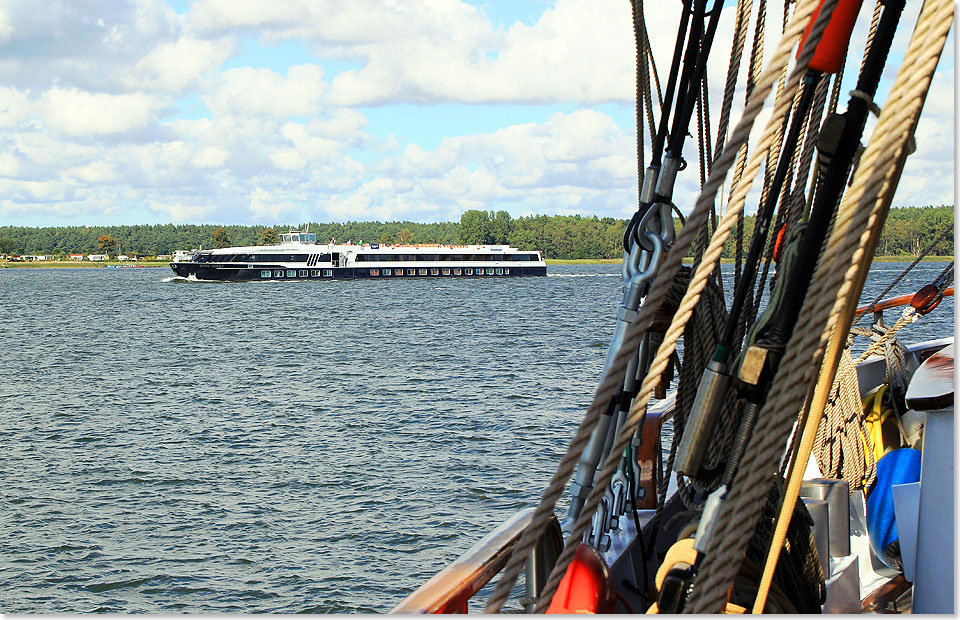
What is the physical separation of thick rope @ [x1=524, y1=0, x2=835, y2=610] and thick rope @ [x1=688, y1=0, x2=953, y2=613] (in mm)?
155

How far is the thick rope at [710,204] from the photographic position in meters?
1.53

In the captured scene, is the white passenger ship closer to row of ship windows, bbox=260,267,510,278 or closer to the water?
row of ship windows, bbox=260,267,510,278

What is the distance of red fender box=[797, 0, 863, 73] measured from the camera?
1.79 m

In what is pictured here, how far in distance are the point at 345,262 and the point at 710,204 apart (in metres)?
80.4

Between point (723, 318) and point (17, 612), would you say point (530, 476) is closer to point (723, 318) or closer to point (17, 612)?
point (17, 612)

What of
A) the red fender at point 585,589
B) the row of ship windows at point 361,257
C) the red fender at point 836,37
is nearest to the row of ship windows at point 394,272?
the row of ship windows at point 361,257

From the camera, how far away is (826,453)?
4.49 meters

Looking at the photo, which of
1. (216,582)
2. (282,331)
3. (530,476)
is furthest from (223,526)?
(282,331)

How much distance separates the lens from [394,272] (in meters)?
84.2

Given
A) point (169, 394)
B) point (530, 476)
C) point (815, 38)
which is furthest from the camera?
point (169, 394)

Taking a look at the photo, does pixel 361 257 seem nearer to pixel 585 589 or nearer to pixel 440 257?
pixel 440 257

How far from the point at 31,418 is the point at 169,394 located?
378cm

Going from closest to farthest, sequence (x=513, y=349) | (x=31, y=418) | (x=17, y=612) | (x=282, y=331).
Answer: (x=17, y=612) < (x=31, y=418) < (x=513, y=349) < (x=282, y=331)

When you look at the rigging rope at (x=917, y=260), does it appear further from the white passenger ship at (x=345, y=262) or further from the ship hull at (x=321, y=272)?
the ship hull at (x=321, y=272)
